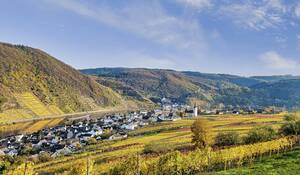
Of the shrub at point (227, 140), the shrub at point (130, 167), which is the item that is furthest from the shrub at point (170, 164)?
the shrub at point (227, 140)

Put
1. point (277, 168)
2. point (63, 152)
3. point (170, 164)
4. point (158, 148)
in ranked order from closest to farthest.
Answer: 1. point (277, 168)
2. point (170, 164)
3. point (158, 148)
4. point (63, 152)

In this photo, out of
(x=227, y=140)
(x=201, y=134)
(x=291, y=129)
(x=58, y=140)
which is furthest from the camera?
(x=58, y=140)

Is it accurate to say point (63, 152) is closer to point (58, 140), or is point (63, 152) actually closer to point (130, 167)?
point (58, 140)

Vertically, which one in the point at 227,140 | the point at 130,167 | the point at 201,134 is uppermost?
the point at 130,167

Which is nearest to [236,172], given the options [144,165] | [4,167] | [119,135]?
[144,165]

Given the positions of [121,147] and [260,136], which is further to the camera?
[121,147]

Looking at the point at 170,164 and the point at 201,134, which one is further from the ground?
the point at 170,164

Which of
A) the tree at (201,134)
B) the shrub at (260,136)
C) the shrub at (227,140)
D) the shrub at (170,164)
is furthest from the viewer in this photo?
the shrub at (227,140)

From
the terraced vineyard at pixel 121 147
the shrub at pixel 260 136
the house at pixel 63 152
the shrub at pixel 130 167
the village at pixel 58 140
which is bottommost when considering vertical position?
the village at pixel 58 140

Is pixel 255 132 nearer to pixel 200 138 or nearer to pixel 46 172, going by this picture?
pixel 200 138

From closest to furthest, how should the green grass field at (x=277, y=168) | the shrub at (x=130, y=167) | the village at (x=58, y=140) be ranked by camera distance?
the green grass field at (x=277, y=168) < the shrub at (x=130, y=167) < the village at (x=58, y=140)

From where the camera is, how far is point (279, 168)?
39.4m

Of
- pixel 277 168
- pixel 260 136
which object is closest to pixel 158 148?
pixel 260 136

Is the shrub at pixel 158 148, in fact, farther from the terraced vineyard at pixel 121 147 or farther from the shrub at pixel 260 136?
the shrub at pixel 260 136
